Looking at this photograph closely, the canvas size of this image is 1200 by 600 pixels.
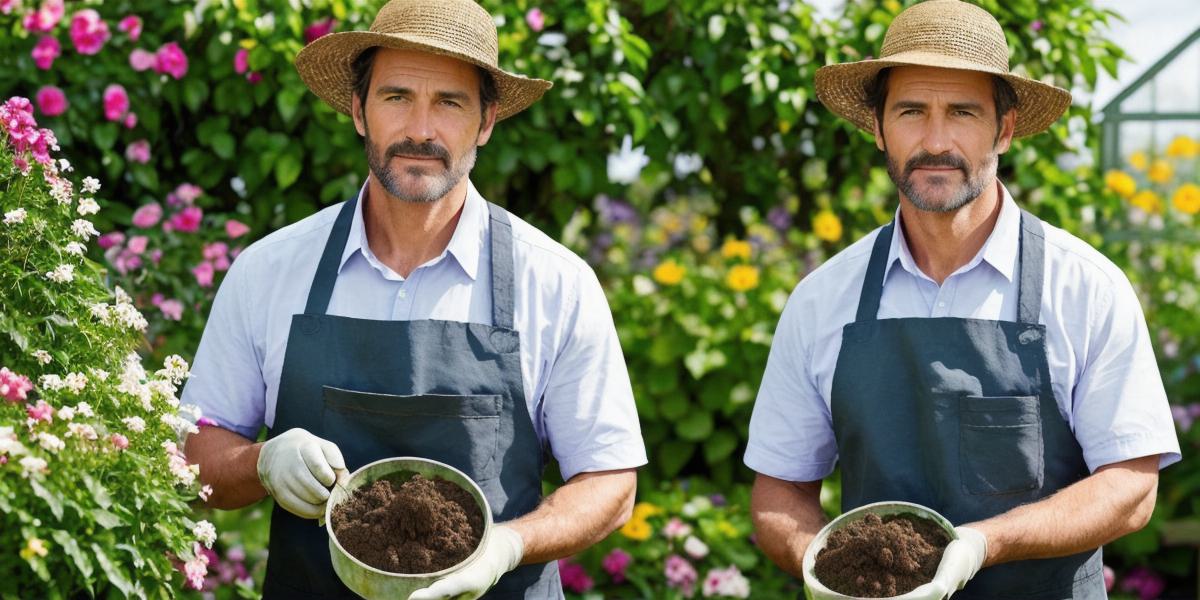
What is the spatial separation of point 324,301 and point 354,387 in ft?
0.57

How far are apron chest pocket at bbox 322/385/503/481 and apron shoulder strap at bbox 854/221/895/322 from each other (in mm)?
680

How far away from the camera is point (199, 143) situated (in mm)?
4051

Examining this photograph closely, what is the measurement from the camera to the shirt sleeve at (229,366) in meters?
2.66

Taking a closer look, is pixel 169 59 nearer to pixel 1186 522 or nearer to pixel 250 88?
pixel 250 88

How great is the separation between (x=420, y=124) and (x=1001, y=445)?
3.69ft

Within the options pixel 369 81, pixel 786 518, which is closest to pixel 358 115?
pixel 369 81

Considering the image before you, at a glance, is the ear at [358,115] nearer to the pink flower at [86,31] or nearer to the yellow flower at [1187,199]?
the pink flower at [86,31]

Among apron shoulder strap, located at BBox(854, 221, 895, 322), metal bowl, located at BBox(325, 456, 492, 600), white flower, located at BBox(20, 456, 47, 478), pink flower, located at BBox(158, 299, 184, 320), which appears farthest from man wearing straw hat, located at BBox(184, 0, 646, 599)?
pink flower, located at BBox(158, 299, 184, 320)

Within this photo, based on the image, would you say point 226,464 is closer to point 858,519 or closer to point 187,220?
point 858,519

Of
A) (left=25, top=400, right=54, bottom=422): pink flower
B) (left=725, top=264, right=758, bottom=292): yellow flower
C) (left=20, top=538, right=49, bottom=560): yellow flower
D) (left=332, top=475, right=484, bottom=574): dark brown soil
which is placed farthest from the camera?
(left=725, top=264, right=758, bottom=292): yellow flower

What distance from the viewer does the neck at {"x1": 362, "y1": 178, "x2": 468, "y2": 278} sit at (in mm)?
2688

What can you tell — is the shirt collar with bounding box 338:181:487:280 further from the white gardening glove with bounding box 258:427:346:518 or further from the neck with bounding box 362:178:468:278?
the white gardening glove with bounding box 258:427:346:518

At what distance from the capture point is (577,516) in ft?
8.34

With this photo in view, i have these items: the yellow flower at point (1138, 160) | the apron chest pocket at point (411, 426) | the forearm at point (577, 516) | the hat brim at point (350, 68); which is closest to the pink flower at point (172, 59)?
the hat brim at point (350, 68)
